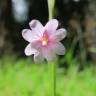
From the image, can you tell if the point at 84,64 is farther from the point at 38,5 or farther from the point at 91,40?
the point at 38,5

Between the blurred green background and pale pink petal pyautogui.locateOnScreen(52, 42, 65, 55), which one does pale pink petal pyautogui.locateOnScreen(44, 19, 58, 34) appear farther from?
the blurred green background

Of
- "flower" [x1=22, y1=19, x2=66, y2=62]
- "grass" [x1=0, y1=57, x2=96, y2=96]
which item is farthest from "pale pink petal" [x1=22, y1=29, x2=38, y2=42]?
"grass" [x1=0, y1=57, x2=96, y2=96]

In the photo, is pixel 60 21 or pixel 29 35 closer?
pixel 29 35

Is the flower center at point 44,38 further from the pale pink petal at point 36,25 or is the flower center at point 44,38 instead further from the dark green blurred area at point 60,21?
the dark green blurred area at point 60,21

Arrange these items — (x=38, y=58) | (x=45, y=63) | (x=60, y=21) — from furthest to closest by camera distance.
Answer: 1. (x=60, y=21)
2. (x=45, y=63)
3. (x=38, y=58)

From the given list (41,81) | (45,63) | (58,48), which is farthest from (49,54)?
(45,63)

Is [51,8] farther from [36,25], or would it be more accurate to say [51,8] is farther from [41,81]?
[41,81]

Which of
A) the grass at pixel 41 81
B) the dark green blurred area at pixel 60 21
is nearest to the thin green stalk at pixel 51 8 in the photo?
the grass at pixel 41 81
